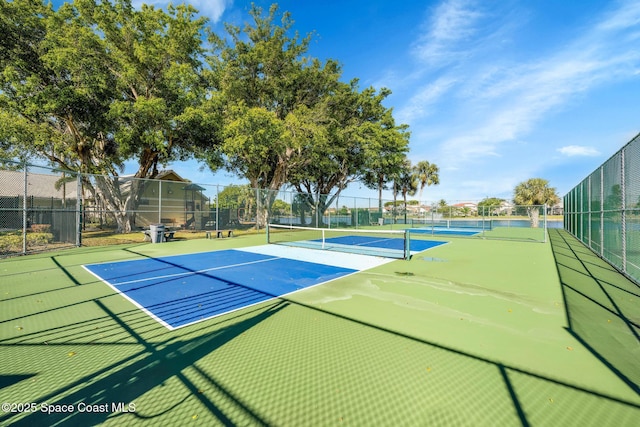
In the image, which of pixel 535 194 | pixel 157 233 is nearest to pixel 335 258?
pixel 157 233

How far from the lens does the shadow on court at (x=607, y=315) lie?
307 centimetres

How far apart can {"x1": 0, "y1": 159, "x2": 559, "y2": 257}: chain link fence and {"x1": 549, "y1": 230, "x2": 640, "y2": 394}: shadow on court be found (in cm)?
930

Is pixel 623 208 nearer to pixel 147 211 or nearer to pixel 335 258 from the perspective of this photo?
pixel 335 258

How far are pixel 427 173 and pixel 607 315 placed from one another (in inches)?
2019

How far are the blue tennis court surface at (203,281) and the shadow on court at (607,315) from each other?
4.46 meters

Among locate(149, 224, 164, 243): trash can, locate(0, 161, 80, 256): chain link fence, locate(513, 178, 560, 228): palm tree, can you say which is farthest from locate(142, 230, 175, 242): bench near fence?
locate(513, 178, 560, 228): palm tree

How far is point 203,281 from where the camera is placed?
640 centimetres

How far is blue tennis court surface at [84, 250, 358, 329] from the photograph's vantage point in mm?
4699

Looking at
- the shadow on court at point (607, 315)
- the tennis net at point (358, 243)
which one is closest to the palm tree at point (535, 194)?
the tennis net at point (358, 243)

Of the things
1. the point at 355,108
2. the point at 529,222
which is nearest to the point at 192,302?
the point at 355,108

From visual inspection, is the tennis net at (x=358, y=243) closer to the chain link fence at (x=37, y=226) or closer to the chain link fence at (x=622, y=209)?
the chain link fence at (x=622, y=209)

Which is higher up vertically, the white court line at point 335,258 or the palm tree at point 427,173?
the palm tree at point 427,173

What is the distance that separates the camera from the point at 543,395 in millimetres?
2467

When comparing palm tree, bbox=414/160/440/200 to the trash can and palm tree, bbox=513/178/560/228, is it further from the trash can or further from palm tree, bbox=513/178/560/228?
the trash can
